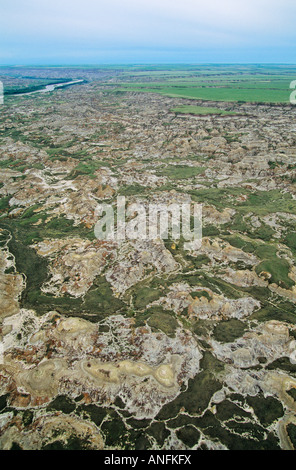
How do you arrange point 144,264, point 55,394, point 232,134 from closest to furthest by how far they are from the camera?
point 55,394 < point 144,264 < point 232,134

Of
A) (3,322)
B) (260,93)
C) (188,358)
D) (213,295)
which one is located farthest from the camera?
(260,93)

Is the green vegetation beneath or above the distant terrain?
above

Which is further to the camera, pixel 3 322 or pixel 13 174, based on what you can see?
pixel 13 174

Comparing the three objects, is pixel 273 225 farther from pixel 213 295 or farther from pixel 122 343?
pixel 122 343

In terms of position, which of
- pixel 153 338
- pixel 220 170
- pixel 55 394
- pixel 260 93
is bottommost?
pixel 55 394

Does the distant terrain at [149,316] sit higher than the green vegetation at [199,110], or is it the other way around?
the green vegetation at [199,110]

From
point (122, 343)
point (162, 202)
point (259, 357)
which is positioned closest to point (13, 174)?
point (162, 202)

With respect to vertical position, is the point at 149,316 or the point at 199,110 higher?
the point at 199,110

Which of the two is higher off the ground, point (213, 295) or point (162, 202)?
point (162, 202)

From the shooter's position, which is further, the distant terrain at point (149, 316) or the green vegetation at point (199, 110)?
the green vegetation at point (199, 110)

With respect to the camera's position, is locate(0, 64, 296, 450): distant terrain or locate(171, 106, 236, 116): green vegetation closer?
locate(0, 64, 296, 450): distant terrain

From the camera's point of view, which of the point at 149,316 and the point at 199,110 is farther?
the point at 199,110
